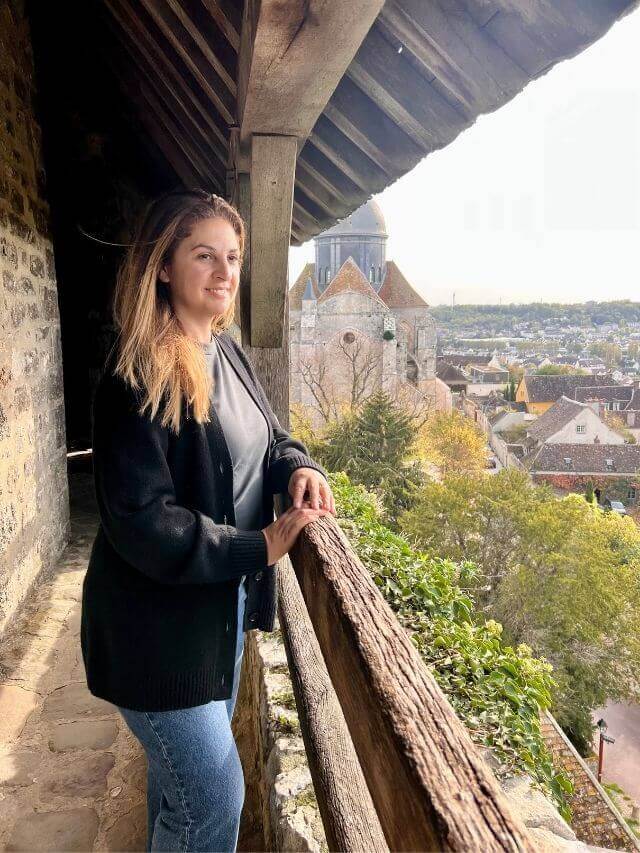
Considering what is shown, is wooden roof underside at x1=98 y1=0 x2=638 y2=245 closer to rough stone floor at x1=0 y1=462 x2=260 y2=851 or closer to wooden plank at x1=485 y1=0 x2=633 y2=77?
wooden plank at x1=485 y1=0 x2=633 y2=77

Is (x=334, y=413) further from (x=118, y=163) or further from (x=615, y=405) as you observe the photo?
(x=118, y=163)

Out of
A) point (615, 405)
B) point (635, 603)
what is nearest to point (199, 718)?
point (635, 603)

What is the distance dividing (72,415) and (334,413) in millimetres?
26600

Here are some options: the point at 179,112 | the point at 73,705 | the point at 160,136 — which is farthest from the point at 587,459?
the point at 73,705

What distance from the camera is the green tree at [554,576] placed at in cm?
1556

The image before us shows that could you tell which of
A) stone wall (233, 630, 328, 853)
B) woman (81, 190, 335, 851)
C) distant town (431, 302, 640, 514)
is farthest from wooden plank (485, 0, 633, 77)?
distant town (431, 302, 640, 514)

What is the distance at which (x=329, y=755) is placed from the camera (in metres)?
1.53

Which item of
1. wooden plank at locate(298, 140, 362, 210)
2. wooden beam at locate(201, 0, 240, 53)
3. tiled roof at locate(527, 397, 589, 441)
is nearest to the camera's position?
wooden beam at locate(201, 0, 240, 53)

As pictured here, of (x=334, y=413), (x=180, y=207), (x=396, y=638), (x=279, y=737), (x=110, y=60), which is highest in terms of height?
(x=110, y=60)

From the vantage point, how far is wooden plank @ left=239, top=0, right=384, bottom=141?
4.74 feet

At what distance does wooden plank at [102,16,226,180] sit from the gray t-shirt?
7.56 feet

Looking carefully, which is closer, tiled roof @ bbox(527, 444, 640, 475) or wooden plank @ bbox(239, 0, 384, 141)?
wooden plank @ bbox(239, 0, 384, 141)

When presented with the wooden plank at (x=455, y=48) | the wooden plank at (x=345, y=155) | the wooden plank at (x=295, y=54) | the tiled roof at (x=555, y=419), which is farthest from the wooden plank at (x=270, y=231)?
the tiled roof at (x=555, y=419)

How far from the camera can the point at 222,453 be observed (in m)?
1.30
